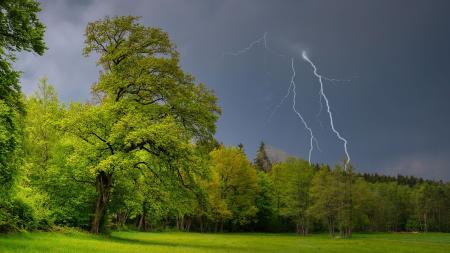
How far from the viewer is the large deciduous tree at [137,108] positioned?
116ft

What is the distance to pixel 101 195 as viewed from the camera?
37812mm

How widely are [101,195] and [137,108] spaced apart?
7595 mm

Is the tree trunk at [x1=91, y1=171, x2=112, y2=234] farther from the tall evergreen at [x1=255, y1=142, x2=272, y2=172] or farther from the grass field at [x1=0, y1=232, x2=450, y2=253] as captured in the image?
the tall evergreen at [x1=255, y1=142, x2=272, y2=172]

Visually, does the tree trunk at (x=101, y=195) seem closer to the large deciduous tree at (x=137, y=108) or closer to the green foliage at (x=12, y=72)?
the large deciduous tree at (x=137, y=108)

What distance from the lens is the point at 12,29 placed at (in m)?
22.7

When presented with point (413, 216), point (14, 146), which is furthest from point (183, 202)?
point (413, 216)

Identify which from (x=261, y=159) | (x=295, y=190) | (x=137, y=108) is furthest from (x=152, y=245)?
(x=261, y=159)

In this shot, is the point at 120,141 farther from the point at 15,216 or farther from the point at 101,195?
the point at 15,216

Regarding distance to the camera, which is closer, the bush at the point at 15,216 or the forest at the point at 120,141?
the bush at the point at 15,216

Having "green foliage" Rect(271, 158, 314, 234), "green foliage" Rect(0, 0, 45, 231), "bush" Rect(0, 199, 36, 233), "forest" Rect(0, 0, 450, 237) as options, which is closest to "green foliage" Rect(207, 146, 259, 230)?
"green foliage" Rect(271, 158, 314, 234)

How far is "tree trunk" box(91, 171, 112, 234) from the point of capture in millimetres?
37469

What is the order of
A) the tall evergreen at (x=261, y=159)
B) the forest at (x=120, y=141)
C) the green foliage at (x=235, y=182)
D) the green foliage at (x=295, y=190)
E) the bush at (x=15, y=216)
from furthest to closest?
the tall evergreen at (x=261, y=159) < the green foliage at (x=295, y=190) < the green foliage at (x=235, y=182) < the forest at (x=120, y=141) < the bush at (x=15, y=216)

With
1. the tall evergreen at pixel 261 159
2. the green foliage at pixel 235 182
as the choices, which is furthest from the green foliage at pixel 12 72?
the tall evergreen at pixel 261 159

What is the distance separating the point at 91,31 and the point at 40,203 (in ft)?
46.7
